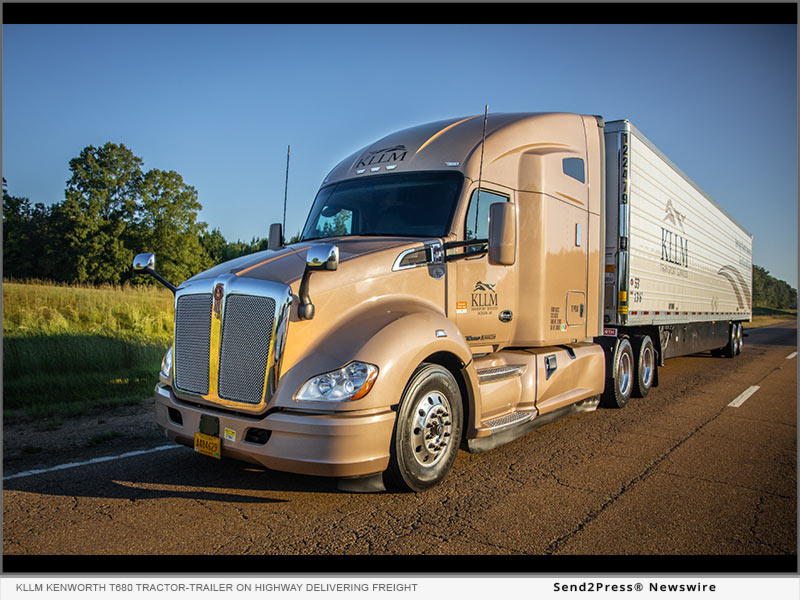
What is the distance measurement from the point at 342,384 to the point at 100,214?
149ft

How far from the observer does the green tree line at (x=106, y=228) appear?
39312mm

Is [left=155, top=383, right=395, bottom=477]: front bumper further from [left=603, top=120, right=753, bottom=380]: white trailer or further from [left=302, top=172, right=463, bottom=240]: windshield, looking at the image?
[left=603, top=120, right=753, bottom=380]: white trailer

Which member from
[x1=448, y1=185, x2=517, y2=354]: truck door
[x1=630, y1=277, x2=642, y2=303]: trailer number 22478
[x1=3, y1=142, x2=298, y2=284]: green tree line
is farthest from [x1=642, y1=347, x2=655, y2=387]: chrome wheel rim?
[x1=3, y1=142, x2=298, y2=284]: green tree line

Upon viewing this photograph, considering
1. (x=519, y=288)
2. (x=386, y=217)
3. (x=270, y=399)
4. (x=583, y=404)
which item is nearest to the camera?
(x=270, y=399)

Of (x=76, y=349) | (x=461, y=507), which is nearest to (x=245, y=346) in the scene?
(x=461, y=507)

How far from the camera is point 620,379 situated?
8.15 m

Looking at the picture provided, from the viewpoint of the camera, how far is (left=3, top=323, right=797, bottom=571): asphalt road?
3426 millimetres

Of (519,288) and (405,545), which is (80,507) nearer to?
(405,545)

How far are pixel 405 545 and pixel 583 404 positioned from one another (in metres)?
4.35

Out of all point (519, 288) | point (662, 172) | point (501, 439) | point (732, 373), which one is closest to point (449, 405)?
point (501, 439)

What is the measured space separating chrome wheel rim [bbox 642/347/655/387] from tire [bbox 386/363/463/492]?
5723 mm

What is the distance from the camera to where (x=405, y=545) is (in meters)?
3.41

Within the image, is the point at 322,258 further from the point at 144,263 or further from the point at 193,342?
the point at 144,263

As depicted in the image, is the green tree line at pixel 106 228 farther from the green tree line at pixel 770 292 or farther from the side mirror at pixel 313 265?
the green tree line at pixel 770 292
